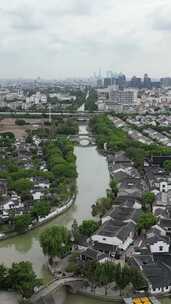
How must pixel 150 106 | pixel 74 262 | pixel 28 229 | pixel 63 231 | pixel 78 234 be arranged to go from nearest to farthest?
pixel 74 262 < pixel 63 231 < pixel 78 234 < pixel 28 229 < pixel 150 106

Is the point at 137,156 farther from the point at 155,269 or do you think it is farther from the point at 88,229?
the point at 155,269

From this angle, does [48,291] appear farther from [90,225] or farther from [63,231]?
[90,225]

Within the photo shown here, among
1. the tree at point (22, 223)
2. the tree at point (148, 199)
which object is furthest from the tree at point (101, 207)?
the tree at point (22, 223)

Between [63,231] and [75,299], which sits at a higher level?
[63,231]

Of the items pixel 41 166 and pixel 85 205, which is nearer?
pixel 85 205

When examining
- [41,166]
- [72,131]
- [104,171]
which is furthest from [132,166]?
[72,131]

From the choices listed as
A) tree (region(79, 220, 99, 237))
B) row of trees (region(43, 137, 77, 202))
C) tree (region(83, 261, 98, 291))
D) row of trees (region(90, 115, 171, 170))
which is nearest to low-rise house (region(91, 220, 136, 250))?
tree (region(79, 220, 99, 237))

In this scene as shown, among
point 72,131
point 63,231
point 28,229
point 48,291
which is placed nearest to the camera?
point 48,291

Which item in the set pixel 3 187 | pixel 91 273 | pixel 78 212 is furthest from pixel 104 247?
pixel 3 187
